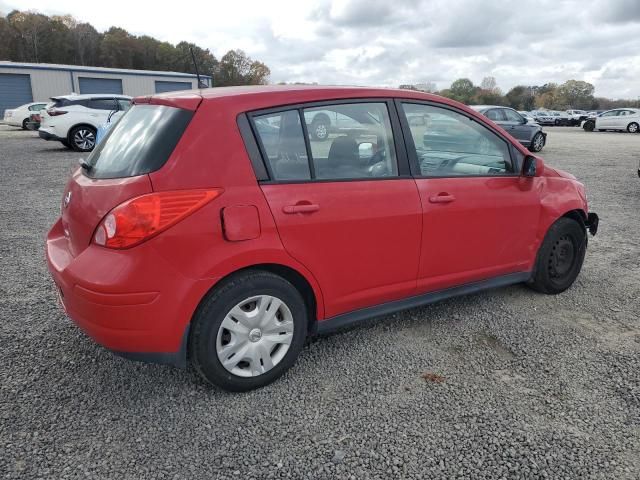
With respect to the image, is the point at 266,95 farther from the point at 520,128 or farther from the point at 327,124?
the point at 520,128

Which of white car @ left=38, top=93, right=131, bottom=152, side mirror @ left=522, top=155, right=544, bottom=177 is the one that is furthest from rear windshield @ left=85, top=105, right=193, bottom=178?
white car @ left=38, top=93, right=131, bottom=152

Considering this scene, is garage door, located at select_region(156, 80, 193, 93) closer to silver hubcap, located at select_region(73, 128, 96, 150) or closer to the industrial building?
the industrial building

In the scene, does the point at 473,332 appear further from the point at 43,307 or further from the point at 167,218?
the point at 43,307

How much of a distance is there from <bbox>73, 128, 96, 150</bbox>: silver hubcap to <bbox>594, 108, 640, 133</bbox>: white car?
1135 inches

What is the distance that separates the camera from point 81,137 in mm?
14883

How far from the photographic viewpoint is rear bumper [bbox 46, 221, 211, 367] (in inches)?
93.5

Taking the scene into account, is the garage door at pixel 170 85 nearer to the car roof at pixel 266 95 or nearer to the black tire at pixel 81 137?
the black tire at pixel 81 137

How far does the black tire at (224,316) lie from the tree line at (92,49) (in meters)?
67.2

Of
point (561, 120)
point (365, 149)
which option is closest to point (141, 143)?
point (365, 149)

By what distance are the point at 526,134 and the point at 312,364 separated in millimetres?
15555

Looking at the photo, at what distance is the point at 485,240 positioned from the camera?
3.55 metres

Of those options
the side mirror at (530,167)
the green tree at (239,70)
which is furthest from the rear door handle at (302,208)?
the green tree at (239,70)

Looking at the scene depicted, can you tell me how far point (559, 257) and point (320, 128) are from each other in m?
2.45

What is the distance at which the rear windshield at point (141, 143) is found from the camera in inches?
98.6
